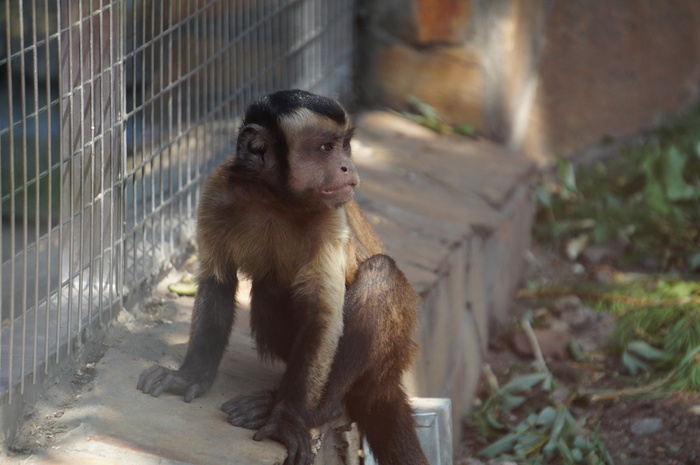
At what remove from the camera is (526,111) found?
680 cm

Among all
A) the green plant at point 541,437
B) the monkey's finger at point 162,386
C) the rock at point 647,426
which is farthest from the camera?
the rock at point 647,426

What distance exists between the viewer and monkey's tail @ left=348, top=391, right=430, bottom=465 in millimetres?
3510

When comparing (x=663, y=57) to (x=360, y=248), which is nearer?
(x=360, y=248)

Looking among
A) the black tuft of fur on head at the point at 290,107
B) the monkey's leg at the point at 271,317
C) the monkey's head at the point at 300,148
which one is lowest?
the monkey's leg at the point at 271,317

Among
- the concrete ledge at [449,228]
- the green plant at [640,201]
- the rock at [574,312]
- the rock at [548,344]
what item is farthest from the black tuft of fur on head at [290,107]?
the green plant at [640,201]

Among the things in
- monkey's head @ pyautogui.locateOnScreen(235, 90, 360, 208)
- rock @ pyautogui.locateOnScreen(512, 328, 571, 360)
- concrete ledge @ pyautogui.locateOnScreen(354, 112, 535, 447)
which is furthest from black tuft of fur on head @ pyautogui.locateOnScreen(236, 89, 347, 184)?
rock @ pyautogui.locateOnScreen(512, 328, 571, 360)

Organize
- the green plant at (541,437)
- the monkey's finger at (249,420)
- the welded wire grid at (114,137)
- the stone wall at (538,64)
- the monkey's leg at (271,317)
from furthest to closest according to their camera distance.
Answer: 1. the stone wall at (538,64)
2. the green plant at (541,437)
3. the monkey's leg at (271,317)
4. the monkey's finger at (249,420)
5. the welded wire grid at (114,137)

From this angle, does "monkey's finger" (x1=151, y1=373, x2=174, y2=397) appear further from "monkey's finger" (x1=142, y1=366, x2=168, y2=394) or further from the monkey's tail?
the monkey's tail

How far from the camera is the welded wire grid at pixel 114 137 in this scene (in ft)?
9.75

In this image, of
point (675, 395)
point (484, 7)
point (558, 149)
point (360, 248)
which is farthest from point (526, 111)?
point (360, 248)

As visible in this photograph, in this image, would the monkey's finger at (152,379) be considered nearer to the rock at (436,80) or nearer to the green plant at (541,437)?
the green plant at (541,437)

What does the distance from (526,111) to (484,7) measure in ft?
3.08

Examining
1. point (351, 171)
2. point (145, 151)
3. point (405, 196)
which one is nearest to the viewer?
point (351, 171)

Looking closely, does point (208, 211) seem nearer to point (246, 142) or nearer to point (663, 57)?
point (246, 142)
